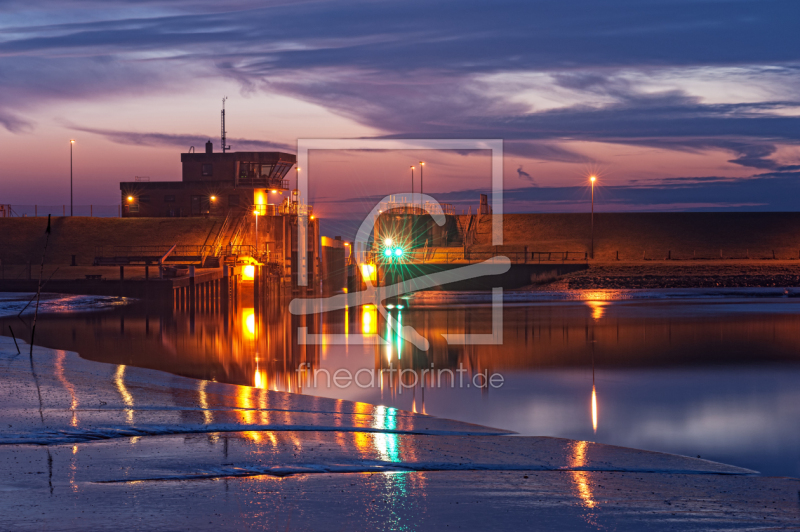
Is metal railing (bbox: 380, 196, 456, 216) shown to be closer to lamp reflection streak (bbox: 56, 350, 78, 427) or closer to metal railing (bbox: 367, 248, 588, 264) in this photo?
metal railing (bbox: 367, 248, 588, 264)

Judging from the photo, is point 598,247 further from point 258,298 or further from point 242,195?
point 258,298

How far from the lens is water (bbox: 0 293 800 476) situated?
1153 centimetres

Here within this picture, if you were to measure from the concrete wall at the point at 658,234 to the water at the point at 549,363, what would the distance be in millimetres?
41824

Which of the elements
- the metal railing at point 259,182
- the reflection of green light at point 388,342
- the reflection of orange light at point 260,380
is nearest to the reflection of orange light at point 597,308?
the reflection of green light at point 388,342

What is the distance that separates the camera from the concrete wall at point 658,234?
262 feet

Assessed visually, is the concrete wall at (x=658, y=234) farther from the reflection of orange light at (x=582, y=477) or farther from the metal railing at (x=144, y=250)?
the reflection of orange light at (x=582, y=477)

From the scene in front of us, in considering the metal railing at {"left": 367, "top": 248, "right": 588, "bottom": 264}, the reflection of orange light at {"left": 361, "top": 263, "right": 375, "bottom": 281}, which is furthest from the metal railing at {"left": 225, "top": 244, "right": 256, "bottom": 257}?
the metal railing at {"left": 367, "top": 248, "right": 588, "bottom": 264}

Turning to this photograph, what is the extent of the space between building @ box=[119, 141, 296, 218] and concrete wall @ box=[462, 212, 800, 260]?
19685 mm

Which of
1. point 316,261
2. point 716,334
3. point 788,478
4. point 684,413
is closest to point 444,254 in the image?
point 316,261

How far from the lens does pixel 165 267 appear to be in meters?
44.3

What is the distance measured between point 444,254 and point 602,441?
175 feet

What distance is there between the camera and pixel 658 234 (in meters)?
92.8

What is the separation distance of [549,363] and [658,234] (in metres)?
79.9

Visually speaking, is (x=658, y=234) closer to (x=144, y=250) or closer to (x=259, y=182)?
(x=259, y=182)
